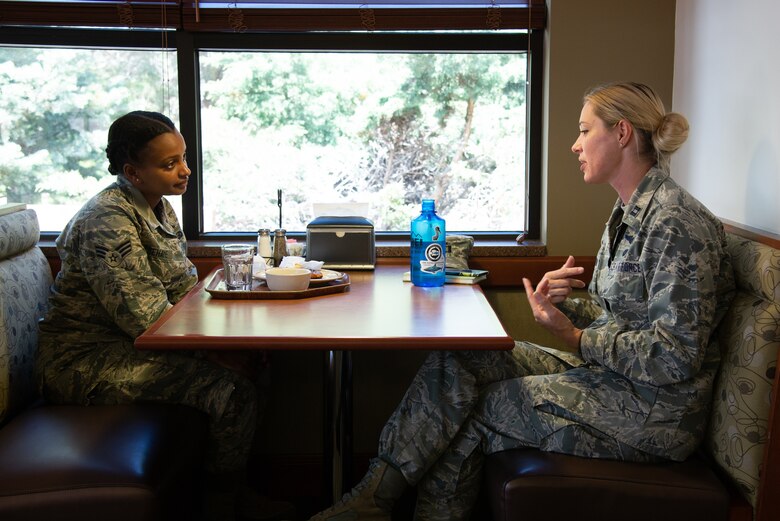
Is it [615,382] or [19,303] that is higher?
[19,303]

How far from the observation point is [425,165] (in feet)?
10.5

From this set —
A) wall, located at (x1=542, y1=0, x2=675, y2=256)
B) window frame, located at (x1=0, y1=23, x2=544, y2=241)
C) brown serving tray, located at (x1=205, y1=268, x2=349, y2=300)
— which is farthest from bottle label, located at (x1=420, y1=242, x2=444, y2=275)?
window frame, located at (x1=0, y1=23, x2=544, y2=241)

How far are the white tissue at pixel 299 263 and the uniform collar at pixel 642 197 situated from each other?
947 millimetres

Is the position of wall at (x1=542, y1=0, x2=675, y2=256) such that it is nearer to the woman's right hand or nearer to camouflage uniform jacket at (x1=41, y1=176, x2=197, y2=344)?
the woman's right hand

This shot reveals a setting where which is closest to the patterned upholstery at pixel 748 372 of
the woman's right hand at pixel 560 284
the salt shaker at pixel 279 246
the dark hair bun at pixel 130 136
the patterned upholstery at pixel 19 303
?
the woman's right hand at pixel 560 284

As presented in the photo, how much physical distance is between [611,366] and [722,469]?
0.34 meters

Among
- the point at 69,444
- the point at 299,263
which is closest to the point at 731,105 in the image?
the point at 299,263

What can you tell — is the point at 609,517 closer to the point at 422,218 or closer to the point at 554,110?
the point at 422,218

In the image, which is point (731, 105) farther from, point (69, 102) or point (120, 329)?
point (69, 102)

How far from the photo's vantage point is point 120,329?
242 cm

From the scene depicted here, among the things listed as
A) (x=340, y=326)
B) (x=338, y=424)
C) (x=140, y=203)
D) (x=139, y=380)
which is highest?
(x=140, y=203)

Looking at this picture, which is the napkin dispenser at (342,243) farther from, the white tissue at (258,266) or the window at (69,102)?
the window at (69,102)

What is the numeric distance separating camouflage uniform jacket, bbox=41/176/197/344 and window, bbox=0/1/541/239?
0.65 m

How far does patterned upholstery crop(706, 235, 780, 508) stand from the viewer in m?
1.82
